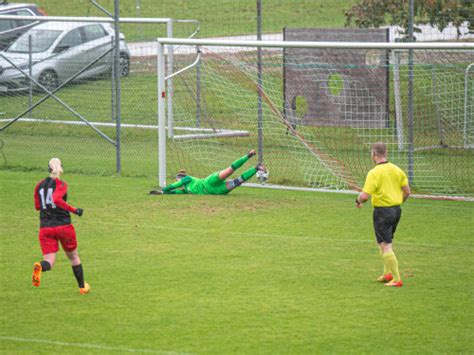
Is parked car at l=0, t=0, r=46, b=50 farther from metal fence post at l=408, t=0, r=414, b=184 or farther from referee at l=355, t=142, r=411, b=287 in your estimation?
referee at l=355, t=142, r=411, b=287

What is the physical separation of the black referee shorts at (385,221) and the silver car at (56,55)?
11.1 metres

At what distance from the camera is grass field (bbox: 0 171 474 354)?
898 centimetres

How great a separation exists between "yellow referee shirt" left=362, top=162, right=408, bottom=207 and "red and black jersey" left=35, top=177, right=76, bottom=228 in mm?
3283

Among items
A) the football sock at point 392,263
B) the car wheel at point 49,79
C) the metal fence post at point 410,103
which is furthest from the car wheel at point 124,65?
the football sock at point 392,263

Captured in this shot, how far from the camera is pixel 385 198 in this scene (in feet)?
35.0

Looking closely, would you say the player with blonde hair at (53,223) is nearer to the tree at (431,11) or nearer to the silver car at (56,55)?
the tree at (431,11)

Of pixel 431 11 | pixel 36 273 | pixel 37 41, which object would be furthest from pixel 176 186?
pixel 37 41

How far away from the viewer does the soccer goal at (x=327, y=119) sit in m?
17.2

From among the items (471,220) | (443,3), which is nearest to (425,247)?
(471,220)

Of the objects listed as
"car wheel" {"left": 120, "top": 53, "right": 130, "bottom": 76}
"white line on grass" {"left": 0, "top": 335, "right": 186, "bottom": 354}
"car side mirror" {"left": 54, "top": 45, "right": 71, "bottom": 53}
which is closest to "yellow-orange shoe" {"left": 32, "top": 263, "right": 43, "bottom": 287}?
"white line on grass" {"left": 0, "top": 335, "right": 186, "bottom": 354}

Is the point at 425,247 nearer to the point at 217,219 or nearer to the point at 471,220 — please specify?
the point at 471,220

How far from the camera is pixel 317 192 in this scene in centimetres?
1694

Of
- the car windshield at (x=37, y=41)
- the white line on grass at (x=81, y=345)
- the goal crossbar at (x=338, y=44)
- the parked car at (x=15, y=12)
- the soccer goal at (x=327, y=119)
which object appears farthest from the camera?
the parked car at (x=15, y=12)

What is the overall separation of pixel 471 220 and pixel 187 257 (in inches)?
183
